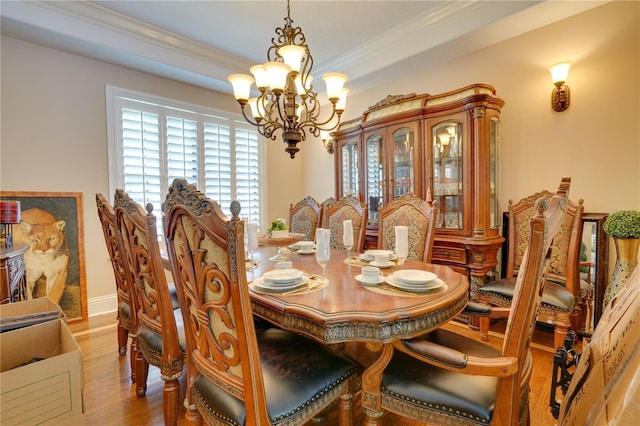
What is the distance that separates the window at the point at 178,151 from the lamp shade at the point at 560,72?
130 inches

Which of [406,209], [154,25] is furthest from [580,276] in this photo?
[154,25]

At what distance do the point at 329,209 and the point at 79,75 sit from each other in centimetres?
273

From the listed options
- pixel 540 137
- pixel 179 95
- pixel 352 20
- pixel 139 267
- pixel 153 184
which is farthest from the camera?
pixel 179 95

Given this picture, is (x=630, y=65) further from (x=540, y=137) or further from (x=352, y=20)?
(x=352, y=20)

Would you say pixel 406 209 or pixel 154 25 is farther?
pixel 154 25

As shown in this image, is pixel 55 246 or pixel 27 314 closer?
pixel 27 314

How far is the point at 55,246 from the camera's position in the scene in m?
2.80

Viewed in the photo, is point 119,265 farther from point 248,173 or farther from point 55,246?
point 248,173

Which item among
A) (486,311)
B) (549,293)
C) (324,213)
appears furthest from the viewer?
(324,213)

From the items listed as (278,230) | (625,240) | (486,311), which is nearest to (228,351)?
(486,311)

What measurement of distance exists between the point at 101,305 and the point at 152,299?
7.32 ft

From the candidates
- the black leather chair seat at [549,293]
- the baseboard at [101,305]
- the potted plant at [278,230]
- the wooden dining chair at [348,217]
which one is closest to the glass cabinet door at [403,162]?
the wooden dining chair at [348,217]

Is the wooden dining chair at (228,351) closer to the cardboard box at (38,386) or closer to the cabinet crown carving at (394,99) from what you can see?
the cardboard box at (38,386)

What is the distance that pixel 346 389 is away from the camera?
118 cm
